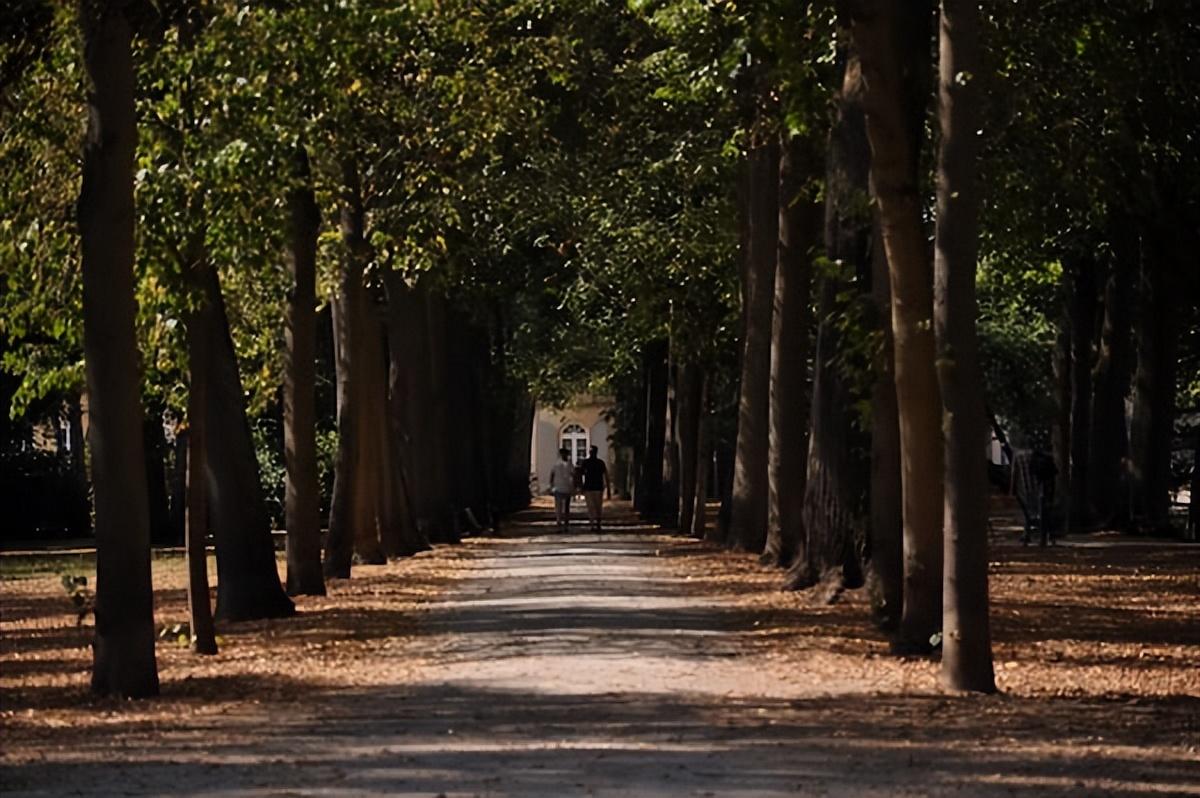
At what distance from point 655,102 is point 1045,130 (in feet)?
36.3

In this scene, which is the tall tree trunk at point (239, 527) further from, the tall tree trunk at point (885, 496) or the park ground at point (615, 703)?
the tall tree trunk at point (885, 496)

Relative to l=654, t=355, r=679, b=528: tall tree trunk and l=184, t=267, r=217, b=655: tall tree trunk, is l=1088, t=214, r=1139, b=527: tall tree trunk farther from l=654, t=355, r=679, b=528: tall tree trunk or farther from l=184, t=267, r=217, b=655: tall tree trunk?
l=184, t=267, r=217, b=655: tall tree trunk

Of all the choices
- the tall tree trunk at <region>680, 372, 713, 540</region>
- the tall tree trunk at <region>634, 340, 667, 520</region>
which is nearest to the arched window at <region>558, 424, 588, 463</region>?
the tall tree trunk at <region>634, 340, 667, 520</region>

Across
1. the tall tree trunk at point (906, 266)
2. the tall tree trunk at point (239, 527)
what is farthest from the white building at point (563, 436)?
the tall tree trunk at point (906, 266)

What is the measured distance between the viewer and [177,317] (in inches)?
762

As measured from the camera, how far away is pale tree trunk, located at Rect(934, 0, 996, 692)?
15.1m

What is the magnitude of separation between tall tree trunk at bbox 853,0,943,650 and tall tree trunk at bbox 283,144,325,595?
926cm

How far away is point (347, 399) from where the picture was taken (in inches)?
1200

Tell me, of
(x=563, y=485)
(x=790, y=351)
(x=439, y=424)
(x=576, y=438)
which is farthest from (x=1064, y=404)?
(x=576, y=438)

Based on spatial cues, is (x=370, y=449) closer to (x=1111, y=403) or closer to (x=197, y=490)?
(x=1111, y=403)

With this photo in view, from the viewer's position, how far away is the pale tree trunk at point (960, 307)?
1513 centimetres

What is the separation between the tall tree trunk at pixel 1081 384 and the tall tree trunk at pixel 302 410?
19.6m

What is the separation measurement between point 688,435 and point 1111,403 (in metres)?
8.04

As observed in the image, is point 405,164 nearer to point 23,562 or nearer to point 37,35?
point 37,35
